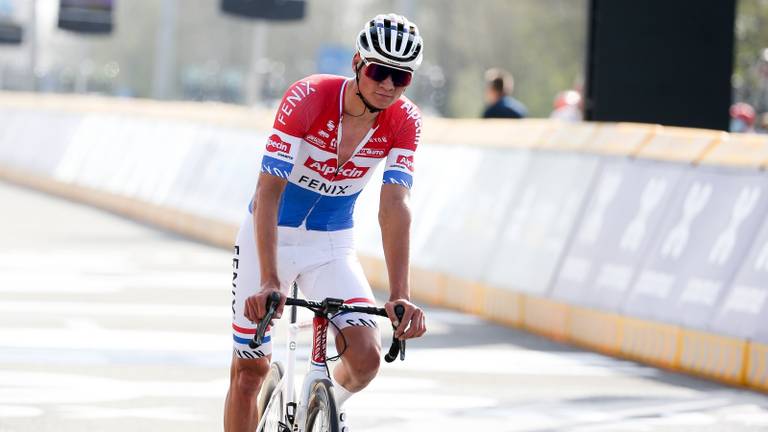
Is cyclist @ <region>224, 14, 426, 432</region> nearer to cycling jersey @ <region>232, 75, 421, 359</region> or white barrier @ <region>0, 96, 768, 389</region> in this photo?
cycling jersey @ <region>232, 75, 421, 359</region>

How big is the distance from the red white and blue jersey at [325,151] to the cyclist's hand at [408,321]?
0.77 meters

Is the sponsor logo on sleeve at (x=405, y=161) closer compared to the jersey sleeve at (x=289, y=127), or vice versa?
the jersey sleeve at (x=289, y=127)

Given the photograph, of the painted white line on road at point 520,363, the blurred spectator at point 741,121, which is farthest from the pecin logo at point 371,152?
the blurred spectator at point 741,121

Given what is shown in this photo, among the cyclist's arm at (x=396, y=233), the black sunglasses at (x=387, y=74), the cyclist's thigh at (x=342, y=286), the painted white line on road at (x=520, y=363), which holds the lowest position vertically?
the painted white line on road at (x=520, y=363)

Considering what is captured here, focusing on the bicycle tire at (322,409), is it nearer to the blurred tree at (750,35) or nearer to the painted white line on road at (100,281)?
the painted white line on road at (100,281)

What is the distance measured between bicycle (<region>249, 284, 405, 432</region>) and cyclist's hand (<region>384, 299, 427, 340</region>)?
2cm

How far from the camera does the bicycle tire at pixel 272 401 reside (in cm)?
670

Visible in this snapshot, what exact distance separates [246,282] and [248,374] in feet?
1.21

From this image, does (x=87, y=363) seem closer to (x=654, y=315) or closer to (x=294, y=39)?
(x=654, y=315)

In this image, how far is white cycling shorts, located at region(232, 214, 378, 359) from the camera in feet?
21.9

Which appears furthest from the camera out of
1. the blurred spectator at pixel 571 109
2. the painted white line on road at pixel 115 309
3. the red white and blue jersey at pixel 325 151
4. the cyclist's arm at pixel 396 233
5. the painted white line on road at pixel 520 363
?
the blurred spectator at pixel 571 109

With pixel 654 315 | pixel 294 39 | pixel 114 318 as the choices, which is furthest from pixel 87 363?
pixel 294 39

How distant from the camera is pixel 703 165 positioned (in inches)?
473

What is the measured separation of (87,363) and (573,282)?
376cm
